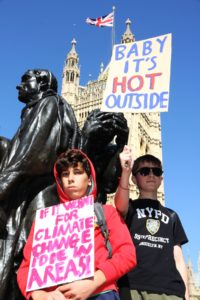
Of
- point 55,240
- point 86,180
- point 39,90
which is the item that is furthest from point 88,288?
point 39,90

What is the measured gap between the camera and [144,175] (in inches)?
92.6

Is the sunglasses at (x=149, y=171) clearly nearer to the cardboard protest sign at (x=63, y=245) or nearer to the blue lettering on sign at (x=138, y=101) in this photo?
the blue lettering on sign at (x=138, y=101)

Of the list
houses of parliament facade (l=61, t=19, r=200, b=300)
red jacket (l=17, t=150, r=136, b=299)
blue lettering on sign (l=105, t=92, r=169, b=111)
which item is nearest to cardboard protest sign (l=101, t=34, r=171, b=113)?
blue lettering on sign (l=105, t=92, r=169, b=111)

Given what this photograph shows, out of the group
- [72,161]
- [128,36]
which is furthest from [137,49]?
[128,36]

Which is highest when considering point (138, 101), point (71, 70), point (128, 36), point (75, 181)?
point (128, 36)

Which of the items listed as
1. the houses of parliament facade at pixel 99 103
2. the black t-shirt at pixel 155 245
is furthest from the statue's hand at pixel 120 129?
the houses of parliament facade at pixel 99 103

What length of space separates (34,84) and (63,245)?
134cm

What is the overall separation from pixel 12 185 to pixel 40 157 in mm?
236

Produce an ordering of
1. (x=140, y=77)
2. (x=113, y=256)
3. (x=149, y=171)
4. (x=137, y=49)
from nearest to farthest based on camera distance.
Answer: (x=113, y=256) → (x=149, y=171) → (x=140, y=77) → (x=137, y=49)

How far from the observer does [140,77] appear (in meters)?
2.57

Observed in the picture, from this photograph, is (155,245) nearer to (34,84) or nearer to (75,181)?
(75,181)

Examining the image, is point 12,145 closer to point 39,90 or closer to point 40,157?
point 40,157

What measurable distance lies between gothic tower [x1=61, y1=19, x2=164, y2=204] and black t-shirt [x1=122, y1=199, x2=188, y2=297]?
32212mm

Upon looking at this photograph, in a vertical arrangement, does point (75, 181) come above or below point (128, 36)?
below
